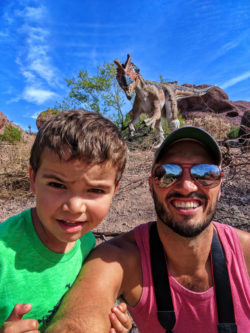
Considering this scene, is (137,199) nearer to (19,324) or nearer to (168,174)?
(168,174)

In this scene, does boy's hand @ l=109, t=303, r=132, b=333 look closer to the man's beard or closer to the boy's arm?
the boy's arm

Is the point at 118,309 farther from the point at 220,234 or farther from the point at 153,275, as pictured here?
the point at 220,234

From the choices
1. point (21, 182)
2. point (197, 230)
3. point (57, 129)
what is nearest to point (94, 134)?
point (57, 129)

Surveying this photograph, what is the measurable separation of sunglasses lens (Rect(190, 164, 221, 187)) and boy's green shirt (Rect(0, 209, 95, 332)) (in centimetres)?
91

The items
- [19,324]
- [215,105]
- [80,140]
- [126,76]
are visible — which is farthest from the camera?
[215,105]

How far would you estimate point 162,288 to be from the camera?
127 centimetres

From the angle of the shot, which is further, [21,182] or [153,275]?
[21,182]

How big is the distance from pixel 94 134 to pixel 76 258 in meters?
0.72

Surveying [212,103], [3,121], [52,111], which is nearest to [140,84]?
[52,111]

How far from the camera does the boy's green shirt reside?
102cm

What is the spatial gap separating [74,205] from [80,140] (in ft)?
1.12

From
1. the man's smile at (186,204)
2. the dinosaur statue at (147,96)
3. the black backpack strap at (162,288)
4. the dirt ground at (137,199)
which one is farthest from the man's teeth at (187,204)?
the dinosaur statue at (147,96)

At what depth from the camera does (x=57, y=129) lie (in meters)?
1.14

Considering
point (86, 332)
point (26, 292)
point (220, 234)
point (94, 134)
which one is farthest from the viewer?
point (220, 234)
